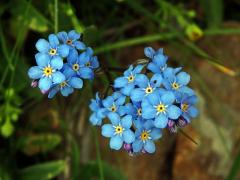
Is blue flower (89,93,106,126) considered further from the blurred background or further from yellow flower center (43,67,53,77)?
the blurred background

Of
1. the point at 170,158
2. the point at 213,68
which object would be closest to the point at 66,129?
the point at 170,158

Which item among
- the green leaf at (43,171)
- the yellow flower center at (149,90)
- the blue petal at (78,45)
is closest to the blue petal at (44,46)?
the blue petal at (78,45)

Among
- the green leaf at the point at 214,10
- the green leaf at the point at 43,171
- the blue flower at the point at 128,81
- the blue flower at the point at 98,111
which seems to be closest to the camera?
the blue flower at the point at 128,81

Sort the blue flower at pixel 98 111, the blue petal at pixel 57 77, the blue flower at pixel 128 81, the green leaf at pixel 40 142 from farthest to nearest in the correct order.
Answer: the green leaf at pixel 40 142 < the blue flower at pixel 98 111 < the blue flower at pixel 128 81 < the blue petal at pixel 57 77

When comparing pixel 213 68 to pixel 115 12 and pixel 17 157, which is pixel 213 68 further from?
pixel 17 157

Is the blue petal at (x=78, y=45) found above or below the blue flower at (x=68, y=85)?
above

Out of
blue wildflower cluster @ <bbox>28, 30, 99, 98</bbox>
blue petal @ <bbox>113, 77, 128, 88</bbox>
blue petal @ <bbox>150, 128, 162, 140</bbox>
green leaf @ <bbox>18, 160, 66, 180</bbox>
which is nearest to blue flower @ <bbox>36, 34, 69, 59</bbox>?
blue wildflower cluster @ <bbox>28, 30, 99, 98</bbox>

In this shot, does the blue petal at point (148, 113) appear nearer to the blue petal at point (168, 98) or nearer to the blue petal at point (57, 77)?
the blue petal at point (168, 98)
